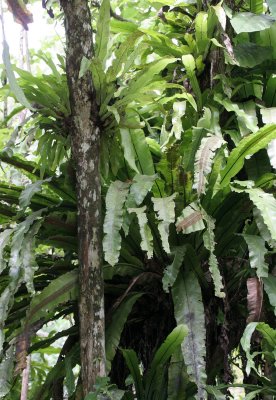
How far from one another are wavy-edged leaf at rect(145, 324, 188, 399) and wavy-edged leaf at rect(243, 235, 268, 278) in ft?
0.82

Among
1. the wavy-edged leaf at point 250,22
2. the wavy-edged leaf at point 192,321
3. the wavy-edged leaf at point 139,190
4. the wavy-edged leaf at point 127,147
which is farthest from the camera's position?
the wavy-edged leaf at point 250,22

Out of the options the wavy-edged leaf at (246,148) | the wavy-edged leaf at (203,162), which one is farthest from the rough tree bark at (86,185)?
the wavy-edged leaf at (246,148)

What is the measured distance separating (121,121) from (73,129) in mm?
144

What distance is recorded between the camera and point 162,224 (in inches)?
52.8

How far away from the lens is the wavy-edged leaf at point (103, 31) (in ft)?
4.89

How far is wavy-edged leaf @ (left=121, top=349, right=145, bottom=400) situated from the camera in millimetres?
1404

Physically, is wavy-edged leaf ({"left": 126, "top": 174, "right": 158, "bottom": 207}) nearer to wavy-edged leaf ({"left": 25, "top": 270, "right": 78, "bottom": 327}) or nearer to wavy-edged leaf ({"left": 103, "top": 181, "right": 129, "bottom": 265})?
wavy-edged leaf ({"left": 103, "top": 181, "right": 129, "bottom": 265})

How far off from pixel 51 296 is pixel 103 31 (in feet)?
2.62

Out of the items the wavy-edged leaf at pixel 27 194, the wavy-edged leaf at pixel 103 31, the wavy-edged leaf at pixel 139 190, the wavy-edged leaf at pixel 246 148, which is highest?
the wavy-edged leaf at pixel 103 31

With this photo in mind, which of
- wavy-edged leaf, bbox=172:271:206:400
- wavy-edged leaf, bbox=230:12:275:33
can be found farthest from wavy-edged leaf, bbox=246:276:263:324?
wavy-edged leaf, bbox=230:12:275:33

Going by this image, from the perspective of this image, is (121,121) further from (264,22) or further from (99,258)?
(264,22)

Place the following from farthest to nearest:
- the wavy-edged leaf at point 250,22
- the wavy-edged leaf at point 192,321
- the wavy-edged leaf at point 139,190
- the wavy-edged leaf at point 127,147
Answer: the wavy-edged leaf at point 250,22
the wavy-edged leaf at point 127,147
the wavy-edged leaf at point 139,190
the wavy-edged leaf at point 192,321

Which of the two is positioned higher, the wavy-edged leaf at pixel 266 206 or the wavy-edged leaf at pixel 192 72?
the wavy-edged leaf at pixel 192 72

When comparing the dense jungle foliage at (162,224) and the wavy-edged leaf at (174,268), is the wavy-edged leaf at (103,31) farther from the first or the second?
the wavy-edged leaf at (174,268)
